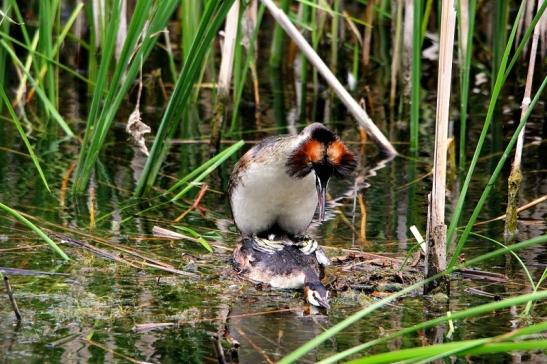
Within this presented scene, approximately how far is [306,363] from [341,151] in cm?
144

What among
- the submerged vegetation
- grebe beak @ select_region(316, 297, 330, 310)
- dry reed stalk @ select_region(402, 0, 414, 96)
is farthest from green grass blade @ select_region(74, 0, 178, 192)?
dry reed stalk @ select_region(402, 0, 414, 96)

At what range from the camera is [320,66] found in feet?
27.3

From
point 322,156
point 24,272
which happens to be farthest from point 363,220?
point 24,272

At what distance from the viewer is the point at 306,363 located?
185 inches

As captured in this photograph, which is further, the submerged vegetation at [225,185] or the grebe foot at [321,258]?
the grebe foot at [321,258]

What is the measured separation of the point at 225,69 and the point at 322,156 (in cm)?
324

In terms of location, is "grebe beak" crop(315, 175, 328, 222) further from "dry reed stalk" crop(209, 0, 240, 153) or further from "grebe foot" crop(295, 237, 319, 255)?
"dry reed stalk" crop(209, 0, 240, 153)

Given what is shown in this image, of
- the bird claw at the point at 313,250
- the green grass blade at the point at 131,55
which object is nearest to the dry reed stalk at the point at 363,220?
the bird claw at the point at 313,250

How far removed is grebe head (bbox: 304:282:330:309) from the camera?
5.63 meters

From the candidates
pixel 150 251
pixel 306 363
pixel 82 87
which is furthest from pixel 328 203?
pixel 82 87

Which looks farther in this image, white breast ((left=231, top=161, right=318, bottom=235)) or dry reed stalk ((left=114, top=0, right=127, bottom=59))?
dry reed stalk ((left=114, top=0, right=127, bottom=59))

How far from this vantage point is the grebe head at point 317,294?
5.63m

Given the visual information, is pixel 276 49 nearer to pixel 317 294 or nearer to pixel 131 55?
pixel 131 55

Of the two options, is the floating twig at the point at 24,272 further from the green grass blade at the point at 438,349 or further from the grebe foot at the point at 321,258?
the green grass blade at the point at 438,349
